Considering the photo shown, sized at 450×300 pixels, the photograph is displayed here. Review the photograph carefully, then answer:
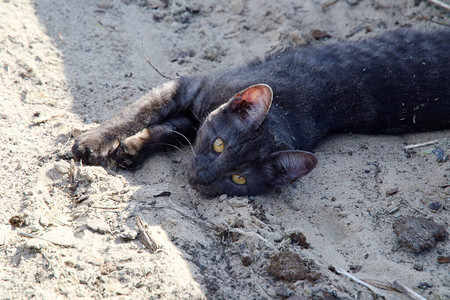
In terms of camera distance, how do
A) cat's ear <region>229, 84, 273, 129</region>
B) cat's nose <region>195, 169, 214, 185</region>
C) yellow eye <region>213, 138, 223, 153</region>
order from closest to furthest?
1. cat's ear <region>229, 84, 273, 129</region>
2. cat's nose <region>195, 169, 214, 185</region>
3. yellow eye <region>213, 138, 223, 153</region>

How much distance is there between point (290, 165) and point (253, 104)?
0.53 metres

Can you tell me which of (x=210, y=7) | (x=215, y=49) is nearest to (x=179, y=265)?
(x=215, y=49)

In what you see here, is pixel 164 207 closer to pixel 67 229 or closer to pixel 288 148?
pixel 67 229

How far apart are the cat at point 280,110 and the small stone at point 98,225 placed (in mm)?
696

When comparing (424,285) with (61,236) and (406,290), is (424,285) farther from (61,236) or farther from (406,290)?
(61,236)

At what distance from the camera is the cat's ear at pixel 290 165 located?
3.19 meters

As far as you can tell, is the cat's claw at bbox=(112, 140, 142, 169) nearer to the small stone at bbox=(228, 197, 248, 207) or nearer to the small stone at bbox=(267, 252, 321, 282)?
the small stone at bbox=(228, 197, 248, 207)

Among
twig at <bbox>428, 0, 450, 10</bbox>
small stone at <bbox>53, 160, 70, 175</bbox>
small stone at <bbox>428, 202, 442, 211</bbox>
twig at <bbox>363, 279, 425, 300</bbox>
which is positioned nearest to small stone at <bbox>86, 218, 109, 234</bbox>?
small stone at <bbox>53, 160, 70, 175</bbox>

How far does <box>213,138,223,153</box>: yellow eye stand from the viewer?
3406 millimetres

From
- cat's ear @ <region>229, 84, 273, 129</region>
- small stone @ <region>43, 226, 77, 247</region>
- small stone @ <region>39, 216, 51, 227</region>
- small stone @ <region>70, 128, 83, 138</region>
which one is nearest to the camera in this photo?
small stone @ <region>43, 226, 77, 247</region>

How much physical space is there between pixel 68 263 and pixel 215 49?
129 inches

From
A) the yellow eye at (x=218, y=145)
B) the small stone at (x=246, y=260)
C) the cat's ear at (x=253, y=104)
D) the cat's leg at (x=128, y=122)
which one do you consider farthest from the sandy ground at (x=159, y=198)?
the cat's ear at (x=253, y=104)

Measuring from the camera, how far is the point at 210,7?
557 cm

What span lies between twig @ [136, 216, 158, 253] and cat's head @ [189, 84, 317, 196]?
2.07ft
